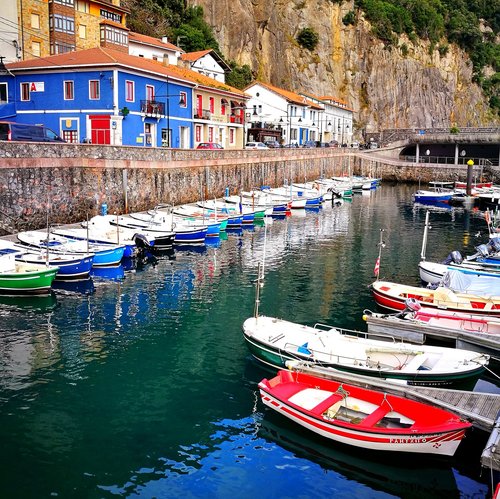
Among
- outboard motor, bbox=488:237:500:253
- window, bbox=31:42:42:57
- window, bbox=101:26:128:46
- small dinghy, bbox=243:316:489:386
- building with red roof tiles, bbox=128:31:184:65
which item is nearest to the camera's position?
small dinghy, bbox=243:316:489:386

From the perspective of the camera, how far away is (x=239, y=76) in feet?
316

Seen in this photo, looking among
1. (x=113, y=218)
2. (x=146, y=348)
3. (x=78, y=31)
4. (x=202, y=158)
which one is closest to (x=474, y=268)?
(x=146, y=348)

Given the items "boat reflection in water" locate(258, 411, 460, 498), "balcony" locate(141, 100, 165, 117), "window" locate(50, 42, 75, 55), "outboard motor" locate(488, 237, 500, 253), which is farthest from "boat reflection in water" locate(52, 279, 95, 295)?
"window" locate(50, 42, 75, 55)

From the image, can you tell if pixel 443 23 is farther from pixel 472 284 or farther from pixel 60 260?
pixel 60 260

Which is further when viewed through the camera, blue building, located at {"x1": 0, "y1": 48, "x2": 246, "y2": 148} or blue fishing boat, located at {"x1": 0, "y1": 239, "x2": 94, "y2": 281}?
blue building, located at {"x1": 0, "y1": 48, "x2": 246, "y2": 148}

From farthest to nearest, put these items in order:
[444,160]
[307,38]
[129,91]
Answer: [307,38], [444,160], [129,91]

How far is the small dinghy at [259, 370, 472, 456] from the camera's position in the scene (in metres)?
15.5

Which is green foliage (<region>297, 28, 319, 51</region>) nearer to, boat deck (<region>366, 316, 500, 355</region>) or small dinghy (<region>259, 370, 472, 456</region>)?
boat deck (<region>366, 316, 500, 355</region>)

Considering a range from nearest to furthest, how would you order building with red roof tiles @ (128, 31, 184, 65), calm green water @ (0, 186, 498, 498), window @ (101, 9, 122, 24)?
calm green water @ (0, 186, 498, 498) < window @ (101, 9, 122, 24) < building with red roof tiles @ (128, 31, 184, 65)

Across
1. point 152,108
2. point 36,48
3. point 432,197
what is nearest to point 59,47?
point 36,48

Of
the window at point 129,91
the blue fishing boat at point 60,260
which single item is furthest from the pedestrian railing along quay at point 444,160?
the blue fishing boat at point 60,260

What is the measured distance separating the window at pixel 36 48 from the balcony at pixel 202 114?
16.9 m

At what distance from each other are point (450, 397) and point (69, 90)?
44.1m

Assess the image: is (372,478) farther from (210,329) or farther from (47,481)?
(210,329)
